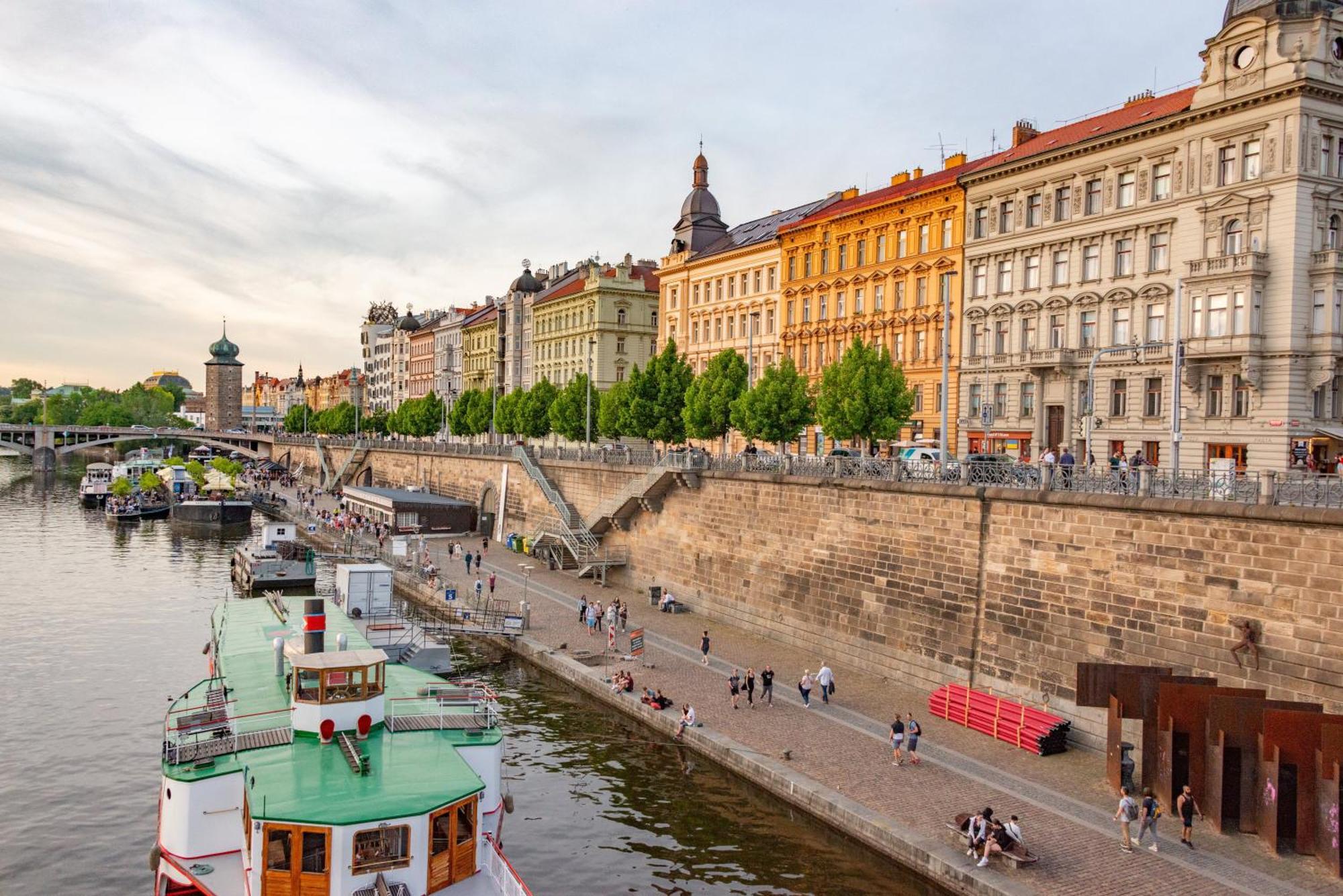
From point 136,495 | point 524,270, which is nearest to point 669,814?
point 136,495

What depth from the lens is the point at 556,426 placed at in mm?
75562

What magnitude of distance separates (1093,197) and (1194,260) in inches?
284

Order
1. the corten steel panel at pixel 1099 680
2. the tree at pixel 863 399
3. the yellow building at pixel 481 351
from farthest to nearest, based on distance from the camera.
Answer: the yellow building at pixel 481 351 < the tree at pixel 863 399 < the corten steel panel at pixel 1099 680

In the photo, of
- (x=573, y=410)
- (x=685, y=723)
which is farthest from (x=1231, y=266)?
(x=573, y=410)

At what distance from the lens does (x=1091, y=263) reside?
150 ft

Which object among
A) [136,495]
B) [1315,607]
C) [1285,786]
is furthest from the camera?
[136,495]

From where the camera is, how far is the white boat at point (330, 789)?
14.9m

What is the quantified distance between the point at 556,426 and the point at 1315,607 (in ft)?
194

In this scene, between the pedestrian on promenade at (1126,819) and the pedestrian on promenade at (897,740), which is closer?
the pedestrian on promenade at (1126,819)

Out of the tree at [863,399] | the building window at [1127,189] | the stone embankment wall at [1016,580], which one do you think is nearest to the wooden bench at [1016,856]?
the stone embankment wall at [1016,580]

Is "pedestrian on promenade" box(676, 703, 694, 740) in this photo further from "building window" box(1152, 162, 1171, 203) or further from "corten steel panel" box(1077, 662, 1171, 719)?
"building window" box(1152, 162, 1171, 203)

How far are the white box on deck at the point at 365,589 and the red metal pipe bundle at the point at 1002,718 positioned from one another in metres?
22.0

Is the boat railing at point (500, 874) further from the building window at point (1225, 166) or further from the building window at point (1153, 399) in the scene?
the building window at point (1225, 166)

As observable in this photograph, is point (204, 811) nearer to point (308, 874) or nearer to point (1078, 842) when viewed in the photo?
point (308, 874)
